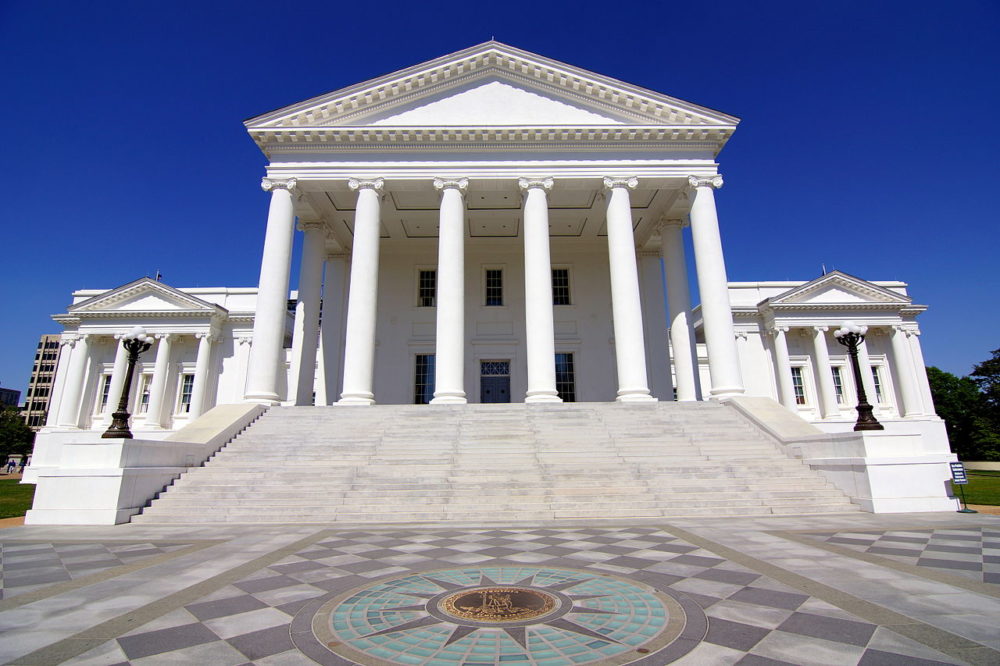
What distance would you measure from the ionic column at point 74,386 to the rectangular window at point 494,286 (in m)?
33.0

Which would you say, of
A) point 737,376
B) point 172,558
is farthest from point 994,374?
point 172,558

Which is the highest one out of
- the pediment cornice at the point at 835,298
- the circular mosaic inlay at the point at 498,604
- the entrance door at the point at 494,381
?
the pediment cornice at the point at 835,298

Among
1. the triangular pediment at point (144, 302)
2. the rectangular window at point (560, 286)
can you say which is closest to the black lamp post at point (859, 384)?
the rectangular window at point (560, 286)

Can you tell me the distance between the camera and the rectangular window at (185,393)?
3934 cm

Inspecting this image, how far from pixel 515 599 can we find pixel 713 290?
18953mm

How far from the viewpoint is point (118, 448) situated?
435 inches

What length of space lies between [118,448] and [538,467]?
987cm

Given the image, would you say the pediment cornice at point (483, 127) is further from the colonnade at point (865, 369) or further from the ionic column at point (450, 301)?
the colonnade at point (865, 369)

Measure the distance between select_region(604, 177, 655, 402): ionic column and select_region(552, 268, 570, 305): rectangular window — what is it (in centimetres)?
834

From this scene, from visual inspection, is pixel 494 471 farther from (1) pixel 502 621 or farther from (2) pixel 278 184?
(2) pixel 278 184

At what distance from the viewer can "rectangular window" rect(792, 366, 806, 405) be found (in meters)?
38.8

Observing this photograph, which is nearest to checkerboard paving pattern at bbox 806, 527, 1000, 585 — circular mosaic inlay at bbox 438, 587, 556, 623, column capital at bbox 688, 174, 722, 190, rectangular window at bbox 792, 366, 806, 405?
circular mosaic inlay at bbox 438, 587, 556, 623

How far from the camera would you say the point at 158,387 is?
37531mm

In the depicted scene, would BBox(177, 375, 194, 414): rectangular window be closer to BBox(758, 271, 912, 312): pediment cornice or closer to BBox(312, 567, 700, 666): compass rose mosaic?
BBox(312, 567, 700, 666): compass rose mosaic
